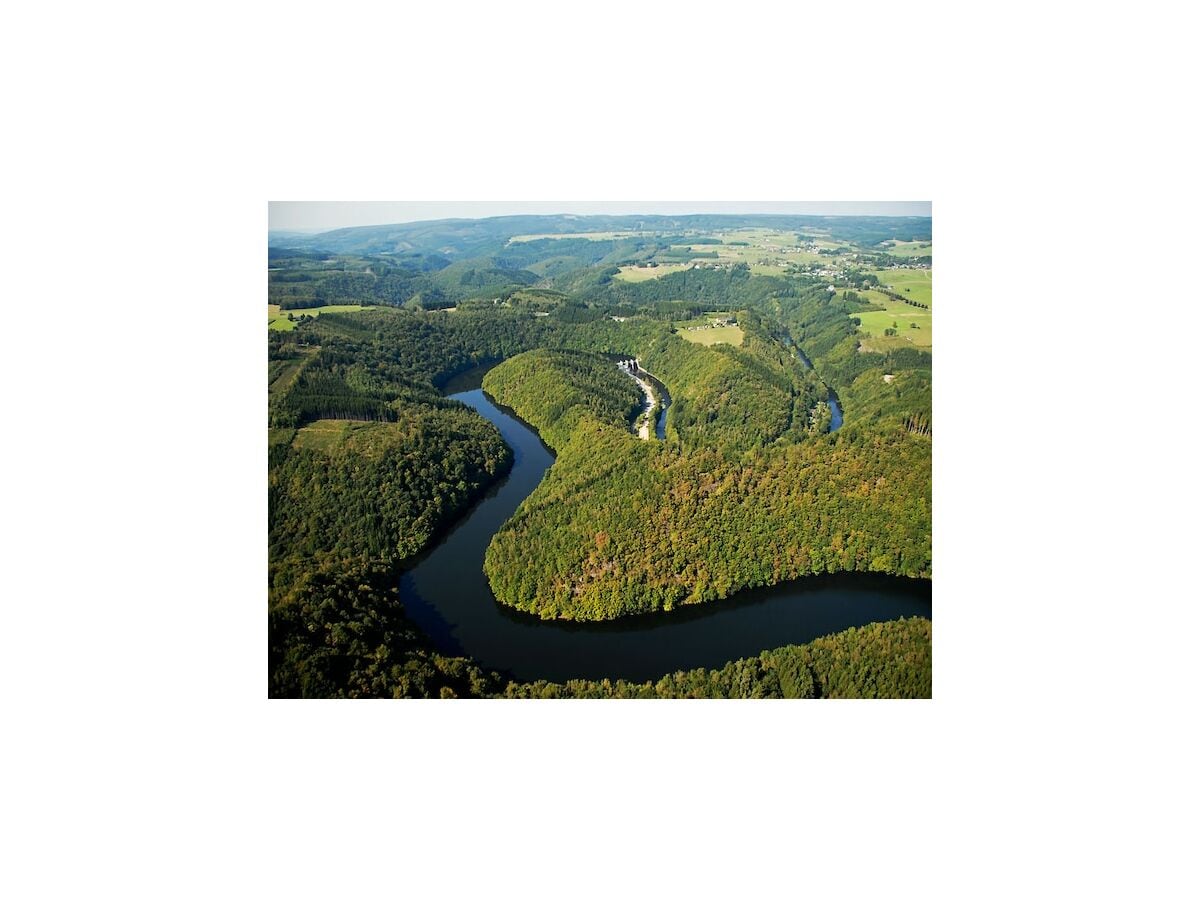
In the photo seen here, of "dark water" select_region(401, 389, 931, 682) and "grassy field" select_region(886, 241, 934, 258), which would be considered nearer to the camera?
"grassy field" select_region(886, 241, 934, 258)

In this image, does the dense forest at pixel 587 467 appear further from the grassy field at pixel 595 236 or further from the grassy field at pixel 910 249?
the grassy field at pixel 595 236

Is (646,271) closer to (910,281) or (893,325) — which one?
(893,325)

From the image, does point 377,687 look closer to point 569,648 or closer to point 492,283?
point 569,648

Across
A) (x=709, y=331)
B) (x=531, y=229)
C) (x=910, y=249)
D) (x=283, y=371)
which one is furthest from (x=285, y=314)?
(x=709, y=331)

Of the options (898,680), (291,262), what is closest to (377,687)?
(898,680)

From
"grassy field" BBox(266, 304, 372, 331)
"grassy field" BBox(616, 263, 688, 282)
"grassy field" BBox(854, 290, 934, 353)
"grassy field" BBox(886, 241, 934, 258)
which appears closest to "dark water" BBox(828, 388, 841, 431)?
"grassy field" BBox(854, 290, 934, 353)

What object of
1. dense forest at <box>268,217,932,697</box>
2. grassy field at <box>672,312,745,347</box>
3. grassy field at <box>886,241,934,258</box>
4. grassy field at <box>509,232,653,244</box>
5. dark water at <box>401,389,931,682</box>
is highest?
grassy field at <box>509,232,653,244</box>

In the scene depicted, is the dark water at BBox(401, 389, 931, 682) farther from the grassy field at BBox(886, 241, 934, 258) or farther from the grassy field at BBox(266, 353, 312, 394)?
the grassy field at BBox(886, 241, 934, 258)
